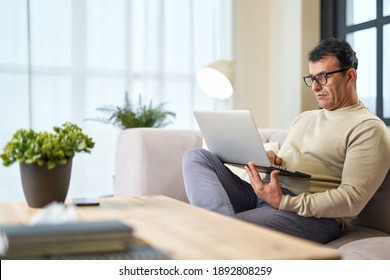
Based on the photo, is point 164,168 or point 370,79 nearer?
point 164,168

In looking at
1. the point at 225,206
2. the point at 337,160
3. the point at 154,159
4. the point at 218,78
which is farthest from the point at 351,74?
the point at 218,78

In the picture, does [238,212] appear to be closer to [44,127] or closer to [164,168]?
→ [164,168]

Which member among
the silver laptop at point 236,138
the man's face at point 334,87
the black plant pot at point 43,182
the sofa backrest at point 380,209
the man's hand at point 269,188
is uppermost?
the man's face at point 334,87

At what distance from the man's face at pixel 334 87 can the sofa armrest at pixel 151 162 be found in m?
0.68

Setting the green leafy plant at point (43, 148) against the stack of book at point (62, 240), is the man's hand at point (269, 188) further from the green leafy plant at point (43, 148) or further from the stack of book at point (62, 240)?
the stack of book at point (62, 240)

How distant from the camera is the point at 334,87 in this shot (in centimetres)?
199

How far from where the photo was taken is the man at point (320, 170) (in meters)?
1.75

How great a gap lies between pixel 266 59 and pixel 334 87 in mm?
1962

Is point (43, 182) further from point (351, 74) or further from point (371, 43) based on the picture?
point (371, 43)

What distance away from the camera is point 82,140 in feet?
4.90

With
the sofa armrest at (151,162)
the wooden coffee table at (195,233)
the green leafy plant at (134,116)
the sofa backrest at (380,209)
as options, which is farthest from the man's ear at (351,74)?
the green leafy plant at (134,116)

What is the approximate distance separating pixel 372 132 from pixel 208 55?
2.12m

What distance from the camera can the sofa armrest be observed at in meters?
2.32
